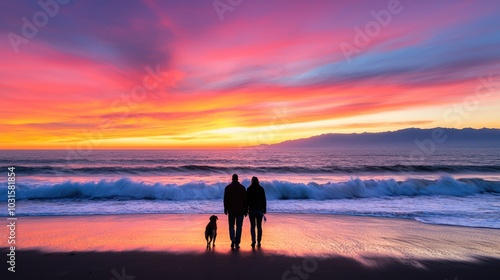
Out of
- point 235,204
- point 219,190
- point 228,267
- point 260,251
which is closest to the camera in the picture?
point 228,267

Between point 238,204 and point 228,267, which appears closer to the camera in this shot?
point 228,267

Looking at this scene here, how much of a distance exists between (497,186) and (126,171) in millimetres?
41294

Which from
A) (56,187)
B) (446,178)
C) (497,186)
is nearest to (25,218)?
(56,187)

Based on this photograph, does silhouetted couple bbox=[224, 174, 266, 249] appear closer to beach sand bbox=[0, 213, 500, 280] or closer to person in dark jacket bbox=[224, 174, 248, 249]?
person in dark jacket bbox=[224, 174, 248, 249]

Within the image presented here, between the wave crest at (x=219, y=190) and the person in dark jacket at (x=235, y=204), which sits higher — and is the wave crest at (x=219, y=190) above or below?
below

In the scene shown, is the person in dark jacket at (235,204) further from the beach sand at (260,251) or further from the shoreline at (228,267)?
the shoreline at (228,267)

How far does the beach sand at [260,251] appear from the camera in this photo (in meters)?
6.97

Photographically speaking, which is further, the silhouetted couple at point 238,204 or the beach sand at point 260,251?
the silhouetted couple at point 238,204

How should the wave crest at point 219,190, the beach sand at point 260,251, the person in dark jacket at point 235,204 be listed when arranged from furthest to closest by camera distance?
1. the wave crest at point 219,190
2. the person in dark jacket at point 235,204
3. the beach sand at point 260,251

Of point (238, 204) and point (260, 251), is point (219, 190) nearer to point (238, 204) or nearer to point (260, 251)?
point (238, 204)

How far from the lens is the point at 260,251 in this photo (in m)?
8.50

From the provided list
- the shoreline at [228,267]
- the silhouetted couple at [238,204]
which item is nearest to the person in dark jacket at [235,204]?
the silhouetted couple at [238,204]

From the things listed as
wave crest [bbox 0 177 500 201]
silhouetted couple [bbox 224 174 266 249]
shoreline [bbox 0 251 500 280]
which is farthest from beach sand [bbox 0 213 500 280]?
wave crest [bbox 0 177 500 201]

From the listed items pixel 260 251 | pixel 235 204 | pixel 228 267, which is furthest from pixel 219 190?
pixel 228 267
